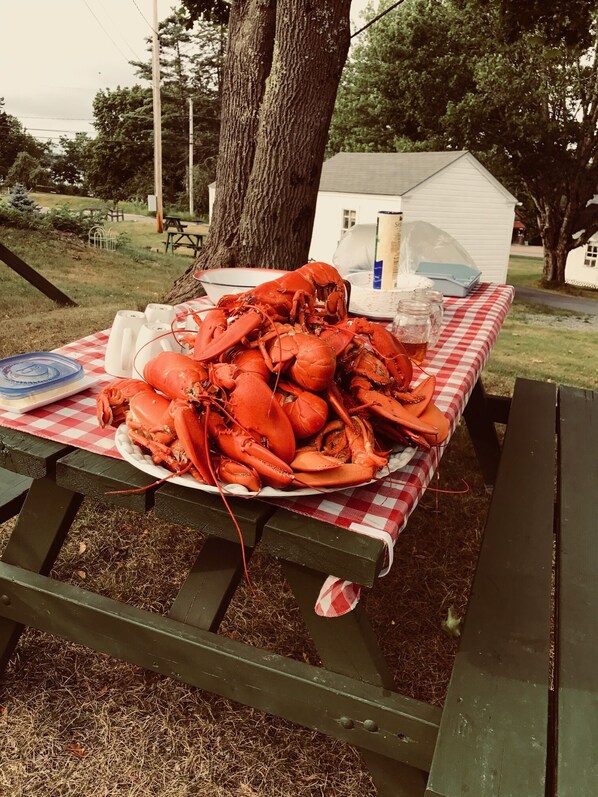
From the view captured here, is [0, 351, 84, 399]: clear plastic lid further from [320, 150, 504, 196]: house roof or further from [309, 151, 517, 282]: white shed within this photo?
[309, 151, 517, 282]: white shed

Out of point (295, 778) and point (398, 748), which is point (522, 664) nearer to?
point (398, 748)

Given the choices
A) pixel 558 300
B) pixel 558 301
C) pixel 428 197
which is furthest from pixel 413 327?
pixel 428 197

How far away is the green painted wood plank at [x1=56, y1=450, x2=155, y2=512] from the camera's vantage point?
144 centimetres

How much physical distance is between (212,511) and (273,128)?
351 centimetres

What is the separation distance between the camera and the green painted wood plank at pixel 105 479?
144cm

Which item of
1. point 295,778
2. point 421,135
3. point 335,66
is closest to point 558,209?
point 421,135

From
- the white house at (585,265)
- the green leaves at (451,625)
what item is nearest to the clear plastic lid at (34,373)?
the green leaves at (451,625)

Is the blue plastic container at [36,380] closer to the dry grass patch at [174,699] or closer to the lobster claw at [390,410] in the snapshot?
the lobster claw at [390,410]

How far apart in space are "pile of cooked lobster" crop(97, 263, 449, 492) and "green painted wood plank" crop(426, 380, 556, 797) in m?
0.50

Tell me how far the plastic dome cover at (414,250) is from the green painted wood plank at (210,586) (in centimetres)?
252

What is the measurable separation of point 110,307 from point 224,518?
838 cm

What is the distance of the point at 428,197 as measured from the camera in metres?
26.0

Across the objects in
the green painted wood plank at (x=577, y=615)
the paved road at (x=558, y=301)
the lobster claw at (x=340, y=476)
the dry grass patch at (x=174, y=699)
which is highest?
the lobster claw at (x=340, y=476)

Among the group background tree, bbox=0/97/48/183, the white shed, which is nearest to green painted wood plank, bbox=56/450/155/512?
the white shed
